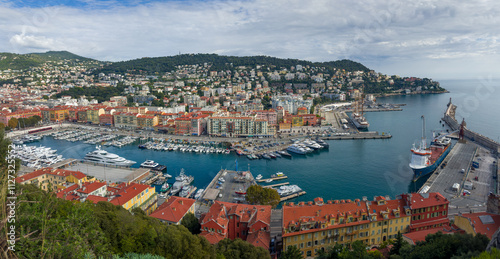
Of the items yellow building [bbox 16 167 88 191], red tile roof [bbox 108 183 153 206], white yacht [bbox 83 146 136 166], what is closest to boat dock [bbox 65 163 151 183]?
white yacht [bbox 83 146 136 166]

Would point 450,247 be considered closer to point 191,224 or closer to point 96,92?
point 191,224

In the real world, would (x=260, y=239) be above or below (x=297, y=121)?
below

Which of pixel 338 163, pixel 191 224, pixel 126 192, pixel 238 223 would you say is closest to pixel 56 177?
pixel 126 192

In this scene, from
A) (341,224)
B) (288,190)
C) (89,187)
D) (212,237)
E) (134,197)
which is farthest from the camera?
(288,190)

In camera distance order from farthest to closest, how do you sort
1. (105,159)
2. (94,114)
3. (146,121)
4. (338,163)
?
1. (94,114)
2. (146,121)
3. (338,163)
4. (105,159)

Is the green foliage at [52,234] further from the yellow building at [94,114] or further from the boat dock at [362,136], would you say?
the yellow building at [94,114]

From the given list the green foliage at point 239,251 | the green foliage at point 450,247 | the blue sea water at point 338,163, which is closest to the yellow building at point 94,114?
the blue sea water at point 338,163

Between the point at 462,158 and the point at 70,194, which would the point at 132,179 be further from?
the point at 462,158
